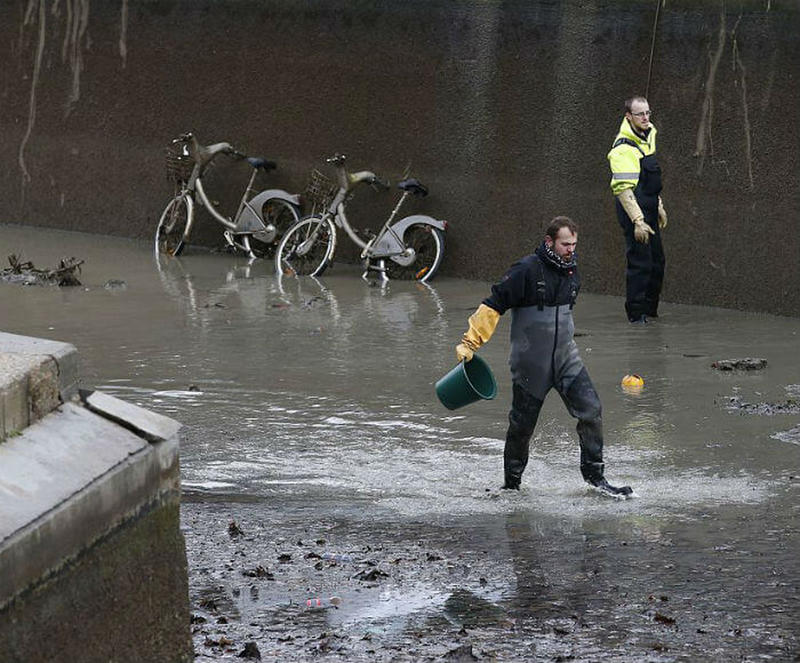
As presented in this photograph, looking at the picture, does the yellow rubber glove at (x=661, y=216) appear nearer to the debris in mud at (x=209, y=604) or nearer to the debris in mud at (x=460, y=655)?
the debris in mud at (x=209, y=604)

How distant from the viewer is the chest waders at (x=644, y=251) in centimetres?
1218

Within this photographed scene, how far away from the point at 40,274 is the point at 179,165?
2264mm

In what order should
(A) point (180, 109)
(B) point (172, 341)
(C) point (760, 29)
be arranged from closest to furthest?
(B) point (172, 341) < (C) point (760, 29) < (A) point (180, 109)

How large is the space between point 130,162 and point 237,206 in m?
1.45

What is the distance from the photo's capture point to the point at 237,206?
1596 centimetres

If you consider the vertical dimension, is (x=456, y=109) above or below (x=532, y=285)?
above

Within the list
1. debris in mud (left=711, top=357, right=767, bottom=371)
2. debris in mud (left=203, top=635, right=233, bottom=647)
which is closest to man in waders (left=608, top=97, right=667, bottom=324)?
debris in mud (left=711, top=357, right=767, bottom=371)

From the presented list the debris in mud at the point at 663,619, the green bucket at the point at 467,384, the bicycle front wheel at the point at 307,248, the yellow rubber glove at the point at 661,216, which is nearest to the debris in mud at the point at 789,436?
the green bucket at the point at 467,384

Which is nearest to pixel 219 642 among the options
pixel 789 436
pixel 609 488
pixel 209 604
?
pixel 209 604

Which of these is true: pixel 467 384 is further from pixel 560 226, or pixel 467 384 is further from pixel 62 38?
pixel 62 38

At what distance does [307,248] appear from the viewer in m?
14.5

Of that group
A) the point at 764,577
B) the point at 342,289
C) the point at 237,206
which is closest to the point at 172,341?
the point at 342,289

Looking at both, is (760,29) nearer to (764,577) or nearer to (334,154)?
(334,154)

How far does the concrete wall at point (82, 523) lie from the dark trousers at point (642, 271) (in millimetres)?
7248
